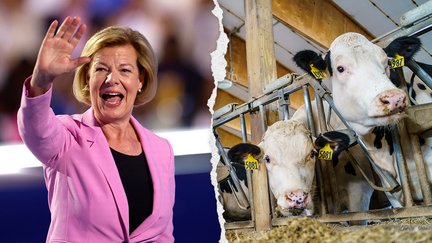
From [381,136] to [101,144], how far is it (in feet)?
5.25

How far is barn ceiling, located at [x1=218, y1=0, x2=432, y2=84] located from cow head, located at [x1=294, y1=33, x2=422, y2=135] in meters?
2.25

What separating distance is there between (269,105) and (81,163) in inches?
71.5

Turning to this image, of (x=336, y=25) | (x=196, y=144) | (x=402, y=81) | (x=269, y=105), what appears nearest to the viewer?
(x=196, y=144)

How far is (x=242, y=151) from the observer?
7.04 ft

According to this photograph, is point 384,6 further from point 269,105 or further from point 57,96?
point 57,96

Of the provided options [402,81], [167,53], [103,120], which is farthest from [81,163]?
[402,81]

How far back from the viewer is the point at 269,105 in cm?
253

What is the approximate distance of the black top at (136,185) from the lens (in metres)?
1.02

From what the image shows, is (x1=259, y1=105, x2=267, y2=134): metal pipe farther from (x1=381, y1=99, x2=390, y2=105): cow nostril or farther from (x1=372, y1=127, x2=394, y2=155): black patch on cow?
(x1=381, y1=99, x2=390, y2=105): cow nostril

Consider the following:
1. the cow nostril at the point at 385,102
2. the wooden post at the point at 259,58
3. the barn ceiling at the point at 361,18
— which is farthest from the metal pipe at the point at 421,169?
the barn ceiling at the point at 361,18

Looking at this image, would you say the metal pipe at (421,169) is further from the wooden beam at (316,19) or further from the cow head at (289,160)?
the wooden beam at (316,19)

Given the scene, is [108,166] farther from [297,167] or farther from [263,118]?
[263,118]

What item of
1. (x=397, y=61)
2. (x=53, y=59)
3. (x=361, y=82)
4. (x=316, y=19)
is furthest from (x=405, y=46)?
(x=316, y=19)

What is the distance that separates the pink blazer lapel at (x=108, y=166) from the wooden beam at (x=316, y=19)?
119 inches
